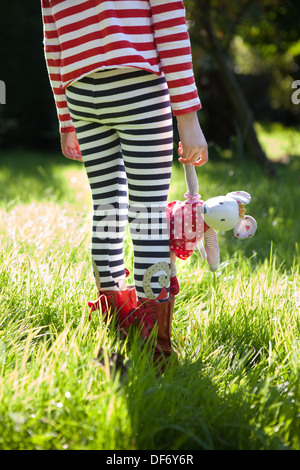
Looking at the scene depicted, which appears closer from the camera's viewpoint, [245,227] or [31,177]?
[245,227]

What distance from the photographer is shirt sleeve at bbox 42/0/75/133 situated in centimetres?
160

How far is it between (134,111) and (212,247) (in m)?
0.48

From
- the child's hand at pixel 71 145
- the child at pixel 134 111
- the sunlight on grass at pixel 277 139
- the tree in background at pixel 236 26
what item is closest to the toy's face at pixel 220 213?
the child at pixel 134 111

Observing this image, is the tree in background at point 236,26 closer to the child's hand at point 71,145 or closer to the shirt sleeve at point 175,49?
the child's hand at point 71,145

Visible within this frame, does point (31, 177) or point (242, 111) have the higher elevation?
point (242, 111)

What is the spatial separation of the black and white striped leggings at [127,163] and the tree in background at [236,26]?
9.52 ft

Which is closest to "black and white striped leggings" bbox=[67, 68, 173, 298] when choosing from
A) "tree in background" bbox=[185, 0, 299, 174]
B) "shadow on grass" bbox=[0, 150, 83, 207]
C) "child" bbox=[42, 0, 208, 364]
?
"child" bbox=[42, 0, 208, 364]

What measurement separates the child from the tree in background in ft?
9.59

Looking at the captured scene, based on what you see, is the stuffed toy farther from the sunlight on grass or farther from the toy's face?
the sunlight on grass

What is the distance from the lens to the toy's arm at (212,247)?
160 cm

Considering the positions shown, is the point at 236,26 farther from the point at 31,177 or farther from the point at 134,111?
the point at 134,111

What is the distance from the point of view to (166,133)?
1.46m

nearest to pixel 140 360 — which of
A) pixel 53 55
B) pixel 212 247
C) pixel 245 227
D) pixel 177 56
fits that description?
pixel 212 247

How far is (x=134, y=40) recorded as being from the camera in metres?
1.41
